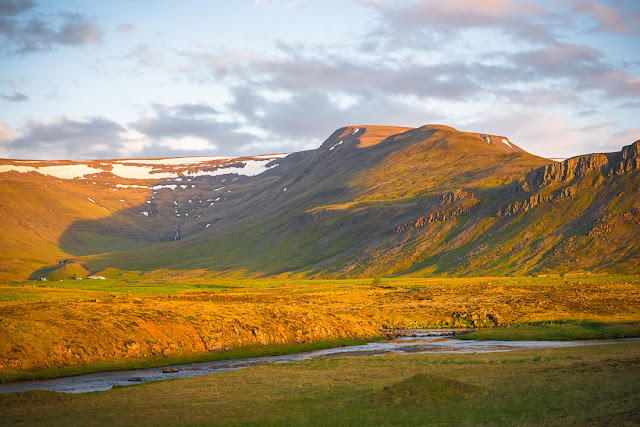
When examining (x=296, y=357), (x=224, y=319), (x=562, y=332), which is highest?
(x=224, y=319)

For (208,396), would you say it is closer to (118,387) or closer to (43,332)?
(118,387)

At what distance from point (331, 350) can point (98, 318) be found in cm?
2483

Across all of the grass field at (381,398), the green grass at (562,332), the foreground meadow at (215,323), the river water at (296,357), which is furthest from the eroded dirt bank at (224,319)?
the grass field at (381,398)

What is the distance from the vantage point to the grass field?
84.0 feet

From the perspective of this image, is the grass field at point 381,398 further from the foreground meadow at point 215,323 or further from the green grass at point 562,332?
the green grass at point 562,332

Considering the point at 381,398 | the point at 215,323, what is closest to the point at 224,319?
the point at 215,323

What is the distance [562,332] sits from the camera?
6156 centimetres

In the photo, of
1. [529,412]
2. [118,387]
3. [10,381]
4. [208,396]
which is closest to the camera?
[529,412]

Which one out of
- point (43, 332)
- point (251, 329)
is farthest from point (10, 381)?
point (251, 329)

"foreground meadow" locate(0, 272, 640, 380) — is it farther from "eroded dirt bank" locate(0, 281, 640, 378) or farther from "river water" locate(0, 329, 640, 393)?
"river water" locate(0, 329, 640, 393)

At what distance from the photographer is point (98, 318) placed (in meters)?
55.3

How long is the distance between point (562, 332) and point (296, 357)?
30707 mm

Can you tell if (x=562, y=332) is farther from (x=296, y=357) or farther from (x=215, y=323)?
(x=215, y=323)

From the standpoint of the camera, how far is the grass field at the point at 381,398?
2559cm
